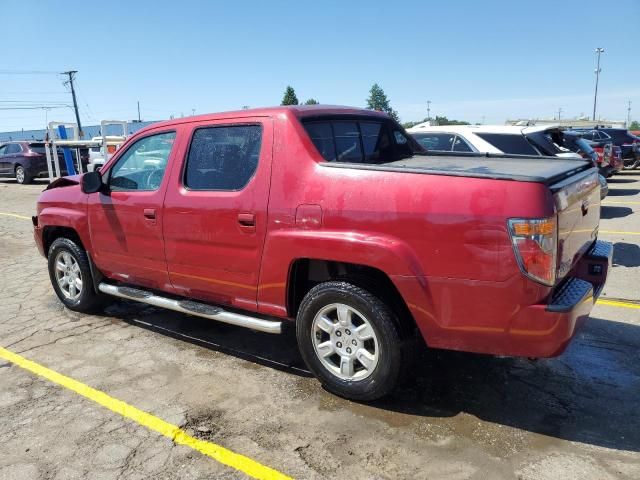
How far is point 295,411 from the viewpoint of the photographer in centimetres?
344

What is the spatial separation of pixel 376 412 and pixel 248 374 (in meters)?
1.09

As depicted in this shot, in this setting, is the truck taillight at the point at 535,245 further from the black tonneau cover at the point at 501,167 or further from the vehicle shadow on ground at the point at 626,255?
the vehicle shadow on ground at the point at 626,255

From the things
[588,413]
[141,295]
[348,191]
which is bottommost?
[588,413]

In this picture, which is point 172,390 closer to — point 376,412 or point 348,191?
point 376,412

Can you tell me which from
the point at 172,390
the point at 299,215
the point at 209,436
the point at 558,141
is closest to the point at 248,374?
the point at 172,390

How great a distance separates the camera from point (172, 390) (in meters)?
3.77

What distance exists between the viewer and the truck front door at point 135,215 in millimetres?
4371

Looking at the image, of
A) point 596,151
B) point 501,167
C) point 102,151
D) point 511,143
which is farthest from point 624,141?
point 501,167

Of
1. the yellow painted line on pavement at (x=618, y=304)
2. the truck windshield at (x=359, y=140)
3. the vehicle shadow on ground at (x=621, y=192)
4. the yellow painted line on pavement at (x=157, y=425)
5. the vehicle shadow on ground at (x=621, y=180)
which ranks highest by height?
the truck windshield at (x=359, y=140)

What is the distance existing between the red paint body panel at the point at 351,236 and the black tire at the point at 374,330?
0.60 ft

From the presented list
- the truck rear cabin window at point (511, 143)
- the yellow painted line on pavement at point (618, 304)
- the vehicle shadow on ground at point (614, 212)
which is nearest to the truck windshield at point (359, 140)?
the yellow painted line on pavement at point (618, 304)

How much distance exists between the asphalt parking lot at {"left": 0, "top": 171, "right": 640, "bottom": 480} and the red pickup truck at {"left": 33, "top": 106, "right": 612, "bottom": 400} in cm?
37

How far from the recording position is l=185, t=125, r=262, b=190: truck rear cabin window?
3801 mm

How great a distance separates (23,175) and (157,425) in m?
19.9
